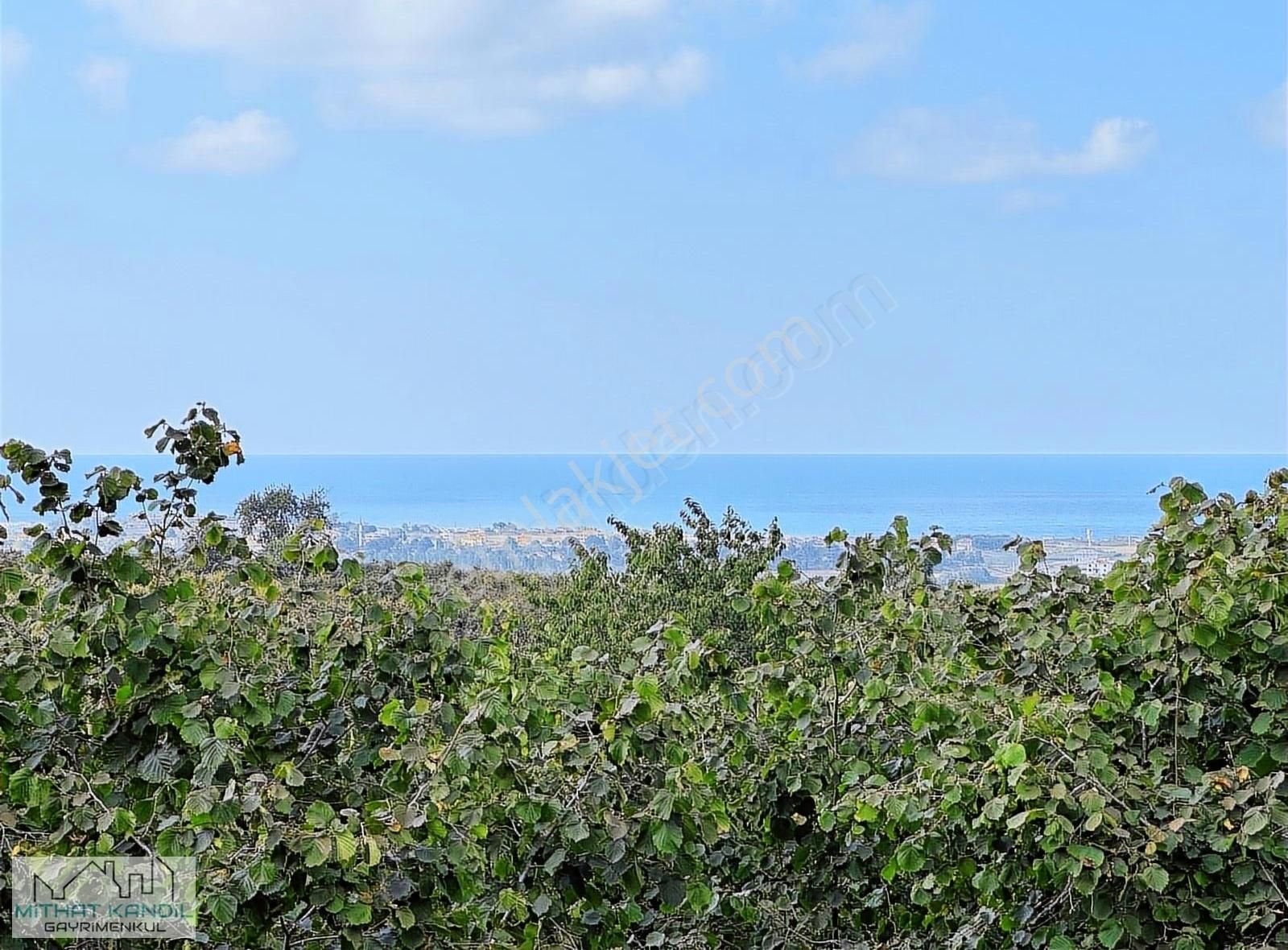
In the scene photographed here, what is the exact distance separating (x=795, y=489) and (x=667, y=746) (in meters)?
29.3

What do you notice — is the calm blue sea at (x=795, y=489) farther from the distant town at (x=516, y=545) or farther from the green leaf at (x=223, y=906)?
the green leaf at (x=223, y=906)

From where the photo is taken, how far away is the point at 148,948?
1849 mm

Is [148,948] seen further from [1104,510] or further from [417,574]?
[1104,510]

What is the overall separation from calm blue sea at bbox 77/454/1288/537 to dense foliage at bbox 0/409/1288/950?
1.04 ft

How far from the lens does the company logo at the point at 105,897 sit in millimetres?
1680

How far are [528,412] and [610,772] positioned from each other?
729 inches

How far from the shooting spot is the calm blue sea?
34.2 feet

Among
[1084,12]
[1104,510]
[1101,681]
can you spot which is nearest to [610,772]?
[1101,681]

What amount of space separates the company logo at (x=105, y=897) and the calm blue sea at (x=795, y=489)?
0.65 metres

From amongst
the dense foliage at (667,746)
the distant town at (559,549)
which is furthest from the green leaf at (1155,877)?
the distant town at (559,549)

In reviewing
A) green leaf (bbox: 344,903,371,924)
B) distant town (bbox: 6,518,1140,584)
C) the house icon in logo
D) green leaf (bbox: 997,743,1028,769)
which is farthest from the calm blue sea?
green leaf (bbox: 997,743,1028,769)

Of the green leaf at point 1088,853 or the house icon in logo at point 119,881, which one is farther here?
the green leaf at point 1088,853

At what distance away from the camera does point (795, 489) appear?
30922 millimetres

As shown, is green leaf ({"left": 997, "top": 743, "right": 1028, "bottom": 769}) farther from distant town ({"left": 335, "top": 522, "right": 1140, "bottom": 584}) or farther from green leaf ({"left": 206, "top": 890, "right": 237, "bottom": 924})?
distant town ({"left": 335, "top": 522, "right": 1140, "bottom": 584})
